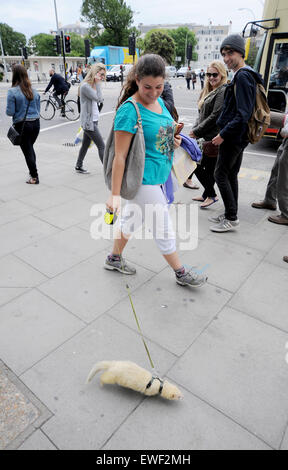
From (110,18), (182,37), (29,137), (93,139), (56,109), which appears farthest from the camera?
(182,37)

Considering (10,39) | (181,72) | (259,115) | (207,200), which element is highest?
(10,39)

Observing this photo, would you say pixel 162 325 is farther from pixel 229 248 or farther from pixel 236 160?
pixel 236 160

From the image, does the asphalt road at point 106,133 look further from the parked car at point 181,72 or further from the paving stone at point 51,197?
the parked car at point 181,72

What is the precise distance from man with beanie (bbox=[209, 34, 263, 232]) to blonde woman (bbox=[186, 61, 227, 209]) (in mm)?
453

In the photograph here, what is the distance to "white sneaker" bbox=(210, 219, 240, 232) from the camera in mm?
3903

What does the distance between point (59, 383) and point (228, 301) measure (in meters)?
1.52

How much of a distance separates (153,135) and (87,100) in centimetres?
371

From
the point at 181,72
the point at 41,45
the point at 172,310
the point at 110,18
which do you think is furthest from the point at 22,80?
the point at 41,45

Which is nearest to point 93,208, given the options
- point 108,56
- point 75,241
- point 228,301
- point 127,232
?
point 75,241

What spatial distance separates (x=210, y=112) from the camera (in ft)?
13.4

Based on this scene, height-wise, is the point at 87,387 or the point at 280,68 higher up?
the point at 280,68

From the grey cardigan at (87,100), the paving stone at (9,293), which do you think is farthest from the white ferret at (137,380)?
the grey cardigan at (87,100)

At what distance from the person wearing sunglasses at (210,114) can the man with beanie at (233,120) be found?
45 centimetres

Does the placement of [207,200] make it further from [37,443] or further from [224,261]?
[37,443]
